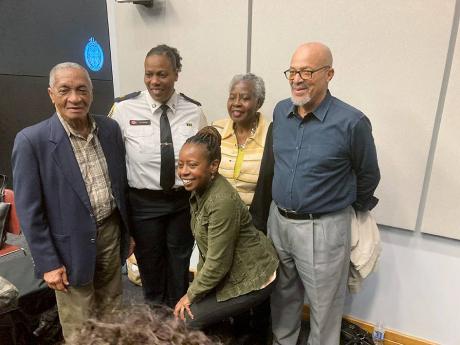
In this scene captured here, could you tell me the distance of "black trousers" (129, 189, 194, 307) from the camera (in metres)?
1.87

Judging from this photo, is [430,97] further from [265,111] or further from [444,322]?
[444,322]

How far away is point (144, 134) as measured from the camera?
1.82 meters

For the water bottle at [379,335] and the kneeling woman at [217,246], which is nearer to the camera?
the kneeling woman at [217,246]

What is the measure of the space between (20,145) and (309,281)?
1.41 metres

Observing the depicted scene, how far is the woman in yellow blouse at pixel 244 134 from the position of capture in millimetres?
1796

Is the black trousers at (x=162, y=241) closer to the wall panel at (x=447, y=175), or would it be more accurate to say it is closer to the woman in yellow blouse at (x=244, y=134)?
the woman in yellow blouse at (x=244, y=134)

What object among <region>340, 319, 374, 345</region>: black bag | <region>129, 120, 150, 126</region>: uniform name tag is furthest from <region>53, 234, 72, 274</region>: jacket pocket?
<region>340, 319, 374, 345</region>: black bag

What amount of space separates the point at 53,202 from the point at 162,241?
661 millimetres

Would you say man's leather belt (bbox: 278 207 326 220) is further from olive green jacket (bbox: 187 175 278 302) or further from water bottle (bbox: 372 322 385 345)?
water bottle (bbox: 372 322 385 345)

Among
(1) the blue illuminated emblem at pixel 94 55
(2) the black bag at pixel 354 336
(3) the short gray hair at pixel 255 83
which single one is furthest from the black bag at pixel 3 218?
(2) the black bag at pixel 354 336

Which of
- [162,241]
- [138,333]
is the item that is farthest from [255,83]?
[138,333]

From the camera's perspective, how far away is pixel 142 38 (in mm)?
2531

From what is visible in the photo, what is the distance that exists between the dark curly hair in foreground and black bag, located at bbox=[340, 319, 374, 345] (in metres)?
1.88

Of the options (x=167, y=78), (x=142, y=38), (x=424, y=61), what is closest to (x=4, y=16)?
(x=142, y=38)
